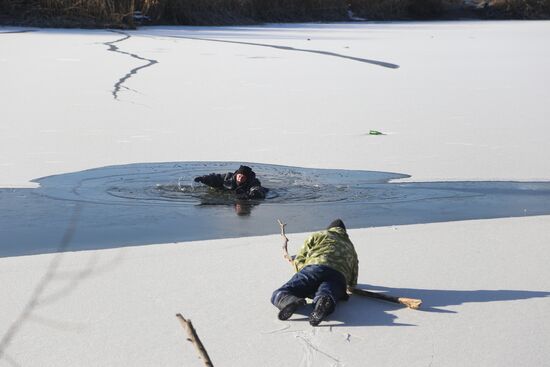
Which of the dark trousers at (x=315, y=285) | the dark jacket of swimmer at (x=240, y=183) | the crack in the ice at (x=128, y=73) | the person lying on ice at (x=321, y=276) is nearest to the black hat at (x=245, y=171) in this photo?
the dark jacket of swimmer at (x=240, y=183)

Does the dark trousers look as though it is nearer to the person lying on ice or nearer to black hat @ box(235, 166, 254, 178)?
the person lying on ice

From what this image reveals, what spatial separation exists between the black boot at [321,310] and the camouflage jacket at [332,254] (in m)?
0.24

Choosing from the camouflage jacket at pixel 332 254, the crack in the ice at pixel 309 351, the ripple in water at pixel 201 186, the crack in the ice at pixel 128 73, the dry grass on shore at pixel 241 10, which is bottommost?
the dry grass on shore at pixel 241 10

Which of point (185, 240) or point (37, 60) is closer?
point (185, 240)

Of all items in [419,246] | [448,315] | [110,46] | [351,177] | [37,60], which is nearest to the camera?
[448,315]

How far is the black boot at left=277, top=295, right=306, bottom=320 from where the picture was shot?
304cm

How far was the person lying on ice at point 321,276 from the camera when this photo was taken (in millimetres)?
3076

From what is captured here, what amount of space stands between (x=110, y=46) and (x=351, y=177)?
8416 mm

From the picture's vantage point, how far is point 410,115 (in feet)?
27.0

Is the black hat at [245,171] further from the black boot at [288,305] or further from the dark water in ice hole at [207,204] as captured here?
the black boot at [288,305]

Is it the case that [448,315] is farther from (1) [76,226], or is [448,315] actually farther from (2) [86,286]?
(1) [76,226]

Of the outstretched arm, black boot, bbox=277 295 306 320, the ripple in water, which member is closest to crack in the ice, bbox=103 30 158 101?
the ripple in water

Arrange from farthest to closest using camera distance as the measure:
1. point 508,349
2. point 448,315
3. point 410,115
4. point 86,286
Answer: point 410,115, point 86,286, point 448,315, point 508,349

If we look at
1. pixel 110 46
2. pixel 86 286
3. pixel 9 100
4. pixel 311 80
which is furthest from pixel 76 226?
pixel 110 46
